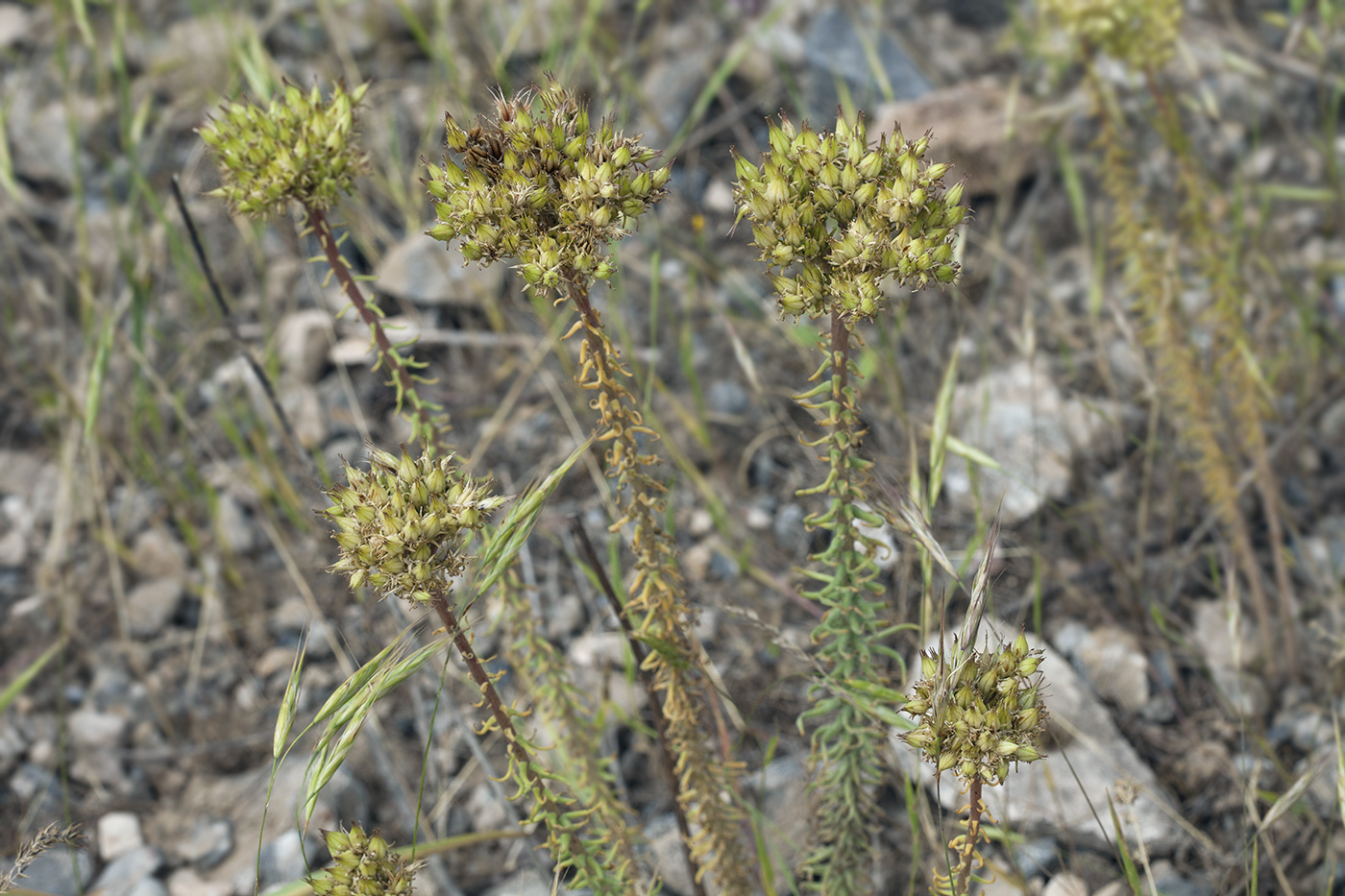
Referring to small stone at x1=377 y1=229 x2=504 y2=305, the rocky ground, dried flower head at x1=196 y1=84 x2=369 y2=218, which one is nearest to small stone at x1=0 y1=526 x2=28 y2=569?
the rocky ground

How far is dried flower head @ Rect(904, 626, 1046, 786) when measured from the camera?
4.88 ft

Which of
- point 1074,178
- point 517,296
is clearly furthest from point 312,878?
point 1074,178

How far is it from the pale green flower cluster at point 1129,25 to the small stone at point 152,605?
3.83m

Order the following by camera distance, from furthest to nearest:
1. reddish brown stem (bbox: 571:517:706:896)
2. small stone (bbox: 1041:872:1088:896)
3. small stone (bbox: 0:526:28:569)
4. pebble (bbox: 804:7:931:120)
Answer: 1. pebble (bbox: 804:7:931:120)
2. small stone (bbox: 0:526:28:569)
3. small stone (bbox: 1041:872:1088:896)
4. reddish brown stem (bbox: 571:517:706:896)

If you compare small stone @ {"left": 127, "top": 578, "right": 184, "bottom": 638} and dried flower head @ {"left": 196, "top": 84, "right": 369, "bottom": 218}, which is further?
small stone @ {"left": 127, "top": 578, "right": 184, "bottom": 638}

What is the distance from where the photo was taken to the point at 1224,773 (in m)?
2.93

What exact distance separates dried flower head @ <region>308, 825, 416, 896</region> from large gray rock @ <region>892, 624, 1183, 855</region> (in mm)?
1588

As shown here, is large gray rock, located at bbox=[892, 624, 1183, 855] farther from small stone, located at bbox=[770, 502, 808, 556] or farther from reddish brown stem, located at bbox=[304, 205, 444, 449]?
reddish brown stem, located at bbox=[304, 205, 444, 449]

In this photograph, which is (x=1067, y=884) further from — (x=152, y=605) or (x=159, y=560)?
(x=159, y=560)

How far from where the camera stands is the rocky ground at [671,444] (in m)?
3.01

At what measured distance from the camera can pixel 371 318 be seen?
79.4 inches

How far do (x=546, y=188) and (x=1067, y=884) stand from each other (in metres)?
2.06

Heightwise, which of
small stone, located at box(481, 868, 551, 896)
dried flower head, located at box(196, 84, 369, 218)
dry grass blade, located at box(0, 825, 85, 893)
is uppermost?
dried flower head, located at box(196, 84, 369, 218)

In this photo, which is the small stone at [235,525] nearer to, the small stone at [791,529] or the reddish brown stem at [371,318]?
the small stone at [791,529]
